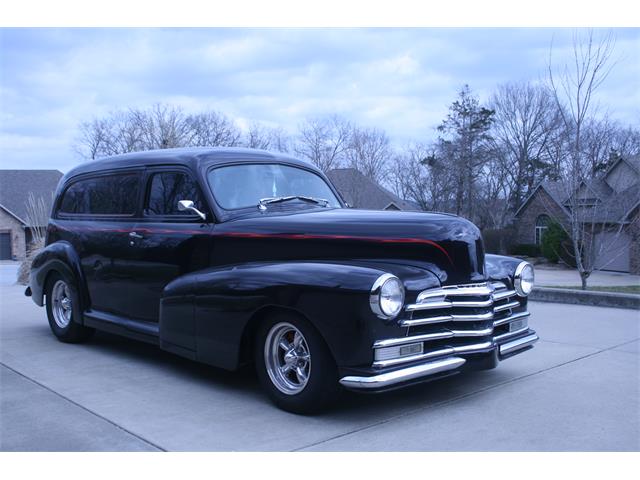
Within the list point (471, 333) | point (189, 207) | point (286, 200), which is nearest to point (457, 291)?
point (471, 333)

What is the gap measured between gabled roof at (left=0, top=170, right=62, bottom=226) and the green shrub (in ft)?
103

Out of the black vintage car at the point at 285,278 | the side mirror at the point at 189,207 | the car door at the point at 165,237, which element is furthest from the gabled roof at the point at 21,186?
the side mirror at the point at 189,207

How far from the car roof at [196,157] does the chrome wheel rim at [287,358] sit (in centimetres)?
196

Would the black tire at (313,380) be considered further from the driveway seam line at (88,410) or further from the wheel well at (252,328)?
the driveway seam line at (88,410)

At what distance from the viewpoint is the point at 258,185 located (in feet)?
19.7

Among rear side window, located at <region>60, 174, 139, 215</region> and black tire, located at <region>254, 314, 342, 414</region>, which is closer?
black tire, located at <region>254, 314, 342, 414</region>

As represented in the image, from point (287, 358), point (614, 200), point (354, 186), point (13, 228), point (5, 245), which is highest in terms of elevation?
point (354, 186)

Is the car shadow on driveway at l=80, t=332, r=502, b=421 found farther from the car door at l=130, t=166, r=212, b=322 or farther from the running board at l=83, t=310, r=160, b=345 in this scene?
the car door at l=130, t=166, r=212, b=322

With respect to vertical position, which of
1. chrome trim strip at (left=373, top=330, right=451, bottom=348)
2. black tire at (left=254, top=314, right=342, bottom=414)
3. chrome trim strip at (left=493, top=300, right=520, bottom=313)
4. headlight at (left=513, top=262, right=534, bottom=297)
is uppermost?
headlight at (left=513, top=262, right=534, bottom=297)

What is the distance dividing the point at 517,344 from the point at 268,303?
2.20 m

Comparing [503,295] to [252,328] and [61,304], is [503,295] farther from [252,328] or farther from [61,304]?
[61,304]

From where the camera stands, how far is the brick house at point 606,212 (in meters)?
14.8

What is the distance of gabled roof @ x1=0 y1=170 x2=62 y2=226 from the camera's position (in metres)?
42.7

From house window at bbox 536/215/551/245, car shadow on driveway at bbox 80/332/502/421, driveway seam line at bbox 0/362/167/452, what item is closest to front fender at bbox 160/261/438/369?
car shadow on driveway at bbox 80/332/502/421
